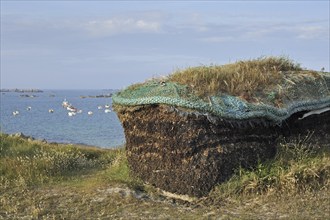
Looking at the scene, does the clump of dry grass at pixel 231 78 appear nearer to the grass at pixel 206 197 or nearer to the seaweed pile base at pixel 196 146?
the seaweed pile base at pixel 196 146

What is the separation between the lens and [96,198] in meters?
9.00

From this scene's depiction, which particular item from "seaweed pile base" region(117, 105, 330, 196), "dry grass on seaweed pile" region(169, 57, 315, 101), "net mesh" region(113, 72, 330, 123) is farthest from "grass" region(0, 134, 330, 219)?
"dry grass on seaweed pile" region(169, 57, 315, 101)

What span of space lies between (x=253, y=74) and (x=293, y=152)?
1.54 meters

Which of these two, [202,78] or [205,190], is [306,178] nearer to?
[205,190]

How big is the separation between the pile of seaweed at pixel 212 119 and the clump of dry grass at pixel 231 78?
2 cm

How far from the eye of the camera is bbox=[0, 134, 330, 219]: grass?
8.13 metres

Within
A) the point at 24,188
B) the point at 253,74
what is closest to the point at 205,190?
the point at 253,74

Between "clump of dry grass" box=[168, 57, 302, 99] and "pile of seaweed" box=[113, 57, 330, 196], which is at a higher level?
"clump of dry grass" box=[168, 57, 302, 99]

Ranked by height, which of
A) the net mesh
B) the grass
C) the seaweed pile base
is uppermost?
the net mesh

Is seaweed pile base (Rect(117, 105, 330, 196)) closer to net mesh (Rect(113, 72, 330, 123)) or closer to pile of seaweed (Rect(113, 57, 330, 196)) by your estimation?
pile of seaweed (Rect(113, 57, 330, 196))

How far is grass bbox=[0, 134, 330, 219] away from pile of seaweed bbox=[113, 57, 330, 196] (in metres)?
0.23

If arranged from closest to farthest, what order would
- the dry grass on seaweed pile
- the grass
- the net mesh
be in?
the grass, the net mesh, the dry grass on seaweed pile

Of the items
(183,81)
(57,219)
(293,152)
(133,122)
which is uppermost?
(183,81)

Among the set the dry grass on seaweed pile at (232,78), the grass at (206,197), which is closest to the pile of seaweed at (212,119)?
the dry grass on seaweed pile at (232,78)
